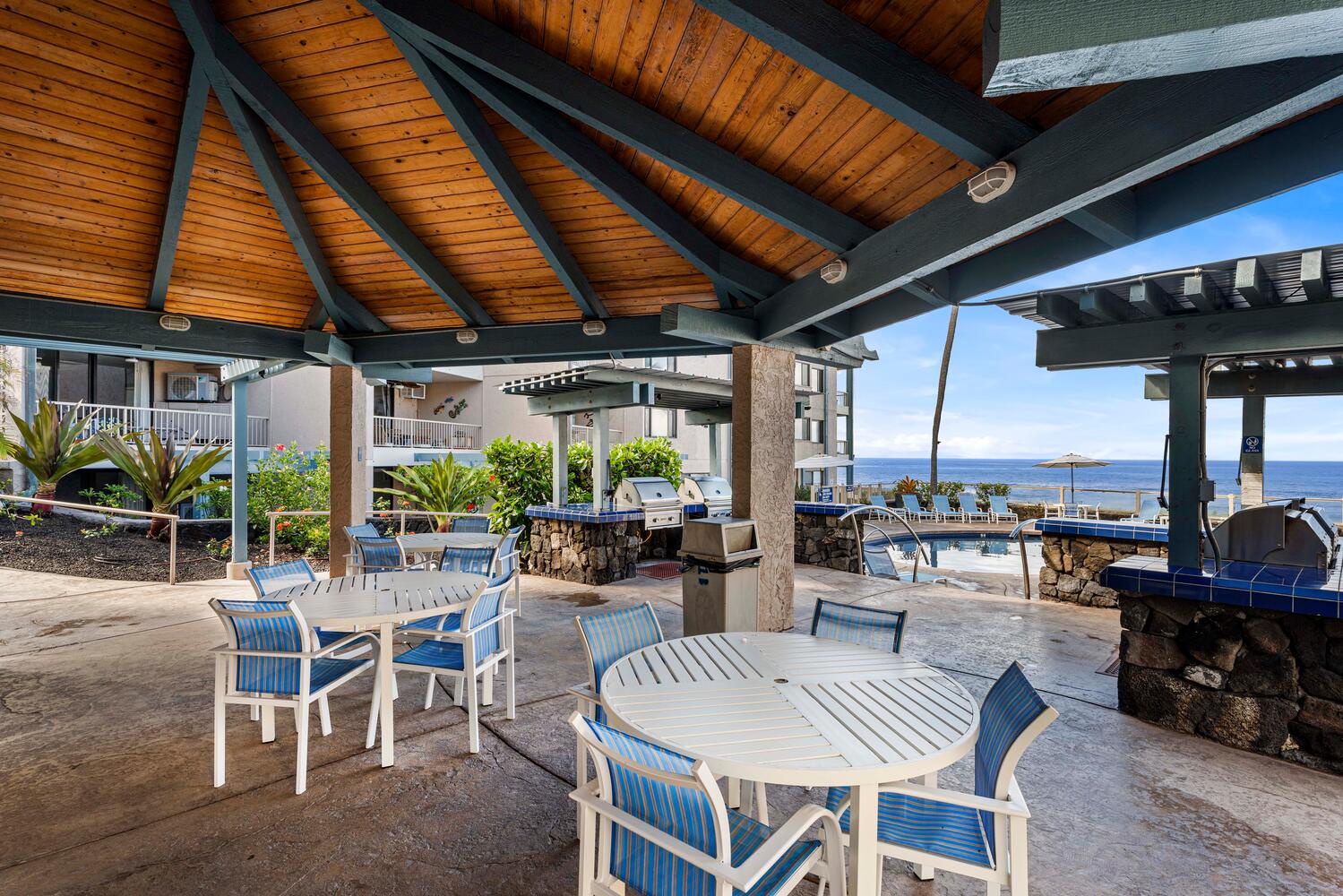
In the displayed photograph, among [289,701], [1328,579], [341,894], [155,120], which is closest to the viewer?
[341,894]

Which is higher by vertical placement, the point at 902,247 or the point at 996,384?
the point at 996,384

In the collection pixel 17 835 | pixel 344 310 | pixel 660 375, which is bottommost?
pixel 17 835

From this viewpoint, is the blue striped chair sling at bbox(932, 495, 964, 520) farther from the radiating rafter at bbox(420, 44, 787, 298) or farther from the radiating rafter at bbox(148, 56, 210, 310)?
the radiating rafter at bbox(148, 56, 210, 310)

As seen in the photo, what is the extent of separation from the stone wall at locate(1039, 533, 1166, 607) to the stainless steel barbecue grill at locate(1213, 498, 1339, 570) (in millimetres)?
1968

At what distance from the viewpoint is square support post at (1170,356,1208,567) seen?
3.95 metres

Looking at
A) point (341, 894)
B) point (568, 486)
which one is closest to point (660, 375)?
point (568, 486)

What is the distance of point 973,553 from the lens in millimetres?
14555

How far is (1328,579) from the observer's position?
367 cm

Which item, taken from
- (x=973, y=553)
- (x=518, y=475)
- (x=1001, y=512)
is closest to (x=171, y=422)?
(x=518, y=475)

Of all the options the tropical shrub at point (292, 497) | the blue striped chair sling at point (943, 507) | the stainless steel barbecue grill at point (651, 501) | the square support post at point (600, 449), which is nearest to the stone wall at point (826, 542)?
the stainless steel barbecue grill at point (651, 501)

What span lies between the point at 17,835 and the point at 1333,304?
742cm

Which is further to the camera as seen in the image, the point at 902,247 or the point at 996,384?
the point at 996,384

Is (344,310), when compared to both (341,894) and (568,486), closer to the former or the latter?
(568,486)

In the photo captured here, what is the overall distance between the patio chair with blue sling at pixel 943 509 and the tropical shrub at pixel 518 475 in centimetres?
1100
